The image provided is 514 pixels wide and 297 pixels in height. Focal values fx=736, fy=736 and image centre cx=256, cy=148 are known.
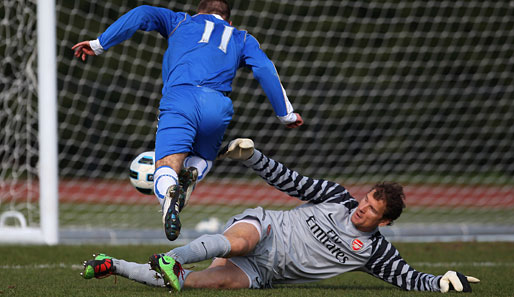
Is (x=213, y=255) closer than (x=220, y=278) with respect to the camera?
Yes

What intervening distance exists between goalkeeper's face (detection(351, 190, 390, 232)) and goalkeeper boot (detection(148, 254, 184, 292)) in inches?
47.3

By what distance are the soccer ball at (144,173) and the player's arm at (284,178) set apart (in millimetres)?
428

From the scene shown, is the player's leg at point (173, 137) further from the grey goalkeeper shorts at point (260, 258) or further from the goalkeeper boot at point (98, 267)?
the grey goalkeeper shorts at point (260, 258)

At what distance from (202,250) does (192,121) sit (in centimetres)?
76

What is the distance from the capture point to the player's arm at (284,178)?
4.45 meters

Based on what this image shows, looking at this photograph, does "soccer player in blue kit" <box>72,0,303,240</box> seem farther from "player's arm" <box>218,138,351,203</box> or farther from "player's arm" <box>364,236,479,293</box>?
"player's arm" <box>364,236,479,293</box>

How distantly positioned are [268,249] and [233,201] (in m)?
7.79

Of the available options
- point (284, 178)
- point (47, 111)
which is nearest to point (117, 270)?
point (284, 178)

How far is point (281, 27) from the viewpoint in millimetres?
13391

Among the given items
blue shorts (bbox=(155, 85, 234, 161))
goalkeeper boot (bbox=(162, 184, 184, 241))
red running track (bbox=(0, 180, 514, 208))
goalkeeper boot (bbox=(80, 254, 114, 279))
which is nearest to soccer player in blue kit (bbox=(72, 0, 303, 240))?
blue shorts (bbox=(155, 85, 234, 161))

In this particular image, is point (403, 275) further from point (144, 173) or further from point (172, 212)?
point (144, 173)

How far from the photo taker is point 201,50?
14.8 ft

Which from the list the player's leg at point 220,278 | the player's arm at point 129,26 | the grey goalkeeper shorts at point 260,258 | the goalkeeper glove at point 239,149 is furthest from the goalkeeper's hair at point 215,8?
the player's leg at point 220,278

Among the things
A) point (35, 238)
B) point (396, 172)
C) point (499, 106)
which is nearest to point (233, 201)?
point (396, 172)
